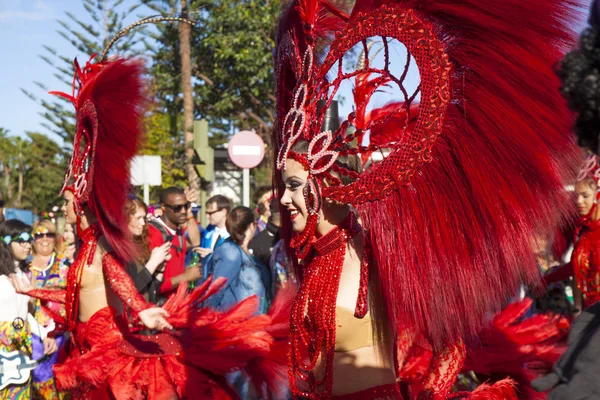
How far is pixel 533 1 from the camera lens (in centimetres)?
234

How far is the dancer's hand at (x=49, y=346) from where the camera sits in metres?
5.38

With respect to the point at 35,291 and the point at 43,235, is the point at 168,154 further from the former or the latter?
the point at 35,291

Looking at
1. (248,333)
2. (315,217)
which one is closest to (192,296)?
(248,333)

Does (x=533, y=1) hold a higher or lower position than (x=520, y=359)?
higher

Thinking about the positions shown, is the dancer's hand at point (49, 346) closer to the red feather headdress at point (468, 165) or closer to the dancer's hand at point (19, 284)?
the dancer's hand at point (19, 284)

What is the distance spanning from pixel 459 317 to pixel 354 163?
0.77 m

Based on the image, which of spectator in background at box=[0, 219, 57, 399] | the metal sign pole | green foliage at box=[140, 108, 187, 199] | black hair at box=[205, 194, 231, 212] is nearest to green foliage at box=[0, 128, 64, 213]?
green foliage at box=[140, 108, 187, 199]

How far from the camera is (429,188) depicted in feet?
8.39

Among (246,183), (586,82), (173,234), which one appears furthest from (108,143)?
(246,183)

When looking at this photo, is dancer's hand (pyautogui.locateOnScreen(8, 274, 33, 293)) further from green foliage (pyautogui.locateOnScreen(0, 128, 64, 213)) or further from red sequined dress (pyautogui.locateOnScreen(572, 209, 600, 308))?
green foliage (pyautogui.locateOnScreen(0, 128, 64, 213))

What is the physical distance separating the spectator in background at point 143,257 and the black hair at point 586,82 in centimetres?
345

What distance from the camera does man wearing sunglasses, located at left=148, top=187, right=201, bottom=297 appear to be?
240 inches

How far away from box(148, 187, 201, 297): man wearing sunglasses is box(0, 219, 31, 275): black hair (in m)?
1.10

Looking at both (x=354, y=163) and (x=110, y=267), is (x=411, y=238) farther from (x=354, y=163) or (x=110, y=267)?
(x=110, y=267)
